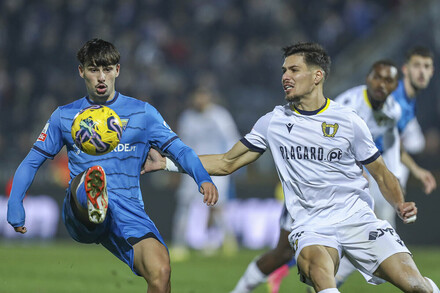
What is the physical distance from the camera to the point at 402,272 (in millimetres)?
5293

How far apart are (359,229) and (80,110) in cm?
203

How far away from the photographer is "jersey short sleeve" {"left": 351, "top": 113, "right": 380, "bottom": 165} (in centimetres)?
563

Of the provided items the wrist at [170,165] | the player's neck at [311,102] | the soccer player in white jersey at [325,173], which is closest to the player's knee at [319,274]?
the soccer player in white jersey at [325,173]

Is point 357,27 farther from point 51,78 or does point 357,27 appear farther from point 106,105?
point 106,105

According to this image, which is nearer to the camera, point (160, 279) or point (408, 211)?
point (160, 279)

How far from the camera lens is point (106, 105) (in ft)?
18.6

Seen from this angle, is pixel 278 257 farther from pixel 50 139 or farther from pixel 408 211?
pixel 50 139

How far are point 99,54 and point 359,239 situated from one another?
2132 mm

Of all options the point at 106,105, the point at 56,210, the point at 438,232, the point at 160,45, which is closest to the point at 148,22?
the point at 160,45

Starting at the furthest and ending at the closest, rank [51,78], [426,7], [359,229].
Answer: [51,78] < [426,7] < [359,229]

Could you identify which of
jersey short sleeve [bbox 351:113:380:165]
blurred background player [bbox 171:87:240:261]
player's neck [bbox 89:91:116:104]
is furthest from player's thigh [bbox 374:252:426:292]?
blurred background player [bbox 171:87:240:261]

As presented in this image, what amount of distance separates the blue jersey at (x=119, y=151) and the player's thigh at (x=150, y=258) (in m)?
0.39

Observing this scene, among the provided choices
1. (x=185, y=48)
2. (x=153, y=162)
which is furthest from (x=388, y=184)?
(x=185, y=48)

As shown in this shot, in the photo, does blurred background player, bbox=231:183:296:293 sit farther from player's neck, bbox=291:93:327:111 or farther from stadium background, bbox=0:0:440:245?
stadium background, bbox=0:0:440:245
